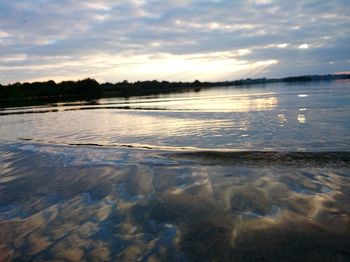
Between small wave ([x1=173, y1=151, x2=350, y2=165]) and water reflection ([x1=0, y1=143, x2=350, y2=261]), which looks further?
small wave ([x1=173, y1=151, x2=350, y2=165])

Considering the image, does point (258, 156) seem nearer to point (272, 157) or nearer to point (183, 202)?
point (272, 157)

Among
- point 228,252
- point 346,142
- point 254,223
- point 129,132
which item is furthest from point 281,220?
point 129,132

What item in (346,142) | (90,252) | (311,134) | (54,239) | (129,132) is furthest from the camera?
(129,132)

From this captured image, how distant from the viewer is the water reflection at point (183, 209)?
13.7 feet

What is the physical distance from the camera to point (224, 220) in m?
4.96

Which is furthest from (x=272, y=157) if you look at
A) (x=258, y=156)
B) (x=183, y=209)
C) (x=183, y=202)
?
(x=183, y=209)

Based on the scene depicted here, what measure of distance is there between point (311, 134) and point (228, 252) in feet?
32.2

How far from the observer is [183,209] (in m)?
5.51

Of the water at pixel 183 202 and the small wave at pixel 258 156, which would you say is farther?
the small wave at pixel 258 156

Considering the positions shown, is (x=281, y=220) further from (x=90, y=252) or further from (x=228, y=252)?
(x=90, y=252)

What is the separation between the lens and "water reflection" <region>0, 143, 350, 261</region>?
417cm

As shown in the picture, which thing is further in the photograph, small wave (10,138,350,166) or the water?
small wave (10,138,350,166)

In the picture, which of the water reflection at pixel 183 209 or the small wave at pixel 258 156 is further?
the small wave at pixel 258 156

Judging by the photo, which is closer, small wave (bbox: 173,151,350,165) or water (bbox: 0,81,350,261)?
water (bbox: 0,81,350,261)
